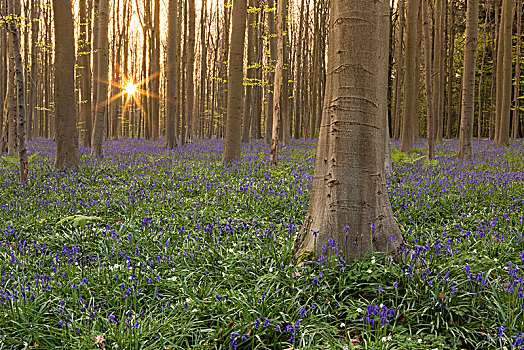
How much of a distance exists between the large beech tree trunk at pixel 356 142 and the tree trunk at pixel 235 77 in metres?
8.20

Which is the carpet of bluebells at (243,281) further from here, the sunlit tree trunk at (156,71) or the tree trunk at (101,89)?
the sunlit tree trunk at (156,71)

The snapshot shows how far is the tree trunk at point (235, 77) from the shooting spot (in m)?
11.7

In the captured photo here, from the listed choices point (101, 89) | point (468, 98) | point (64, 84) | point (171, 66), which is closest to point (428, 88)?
point (468, 98)

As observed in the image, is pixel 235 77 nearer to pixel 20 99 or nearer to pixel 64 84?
pixel 64 84

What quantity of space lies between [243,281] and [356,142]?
190cm

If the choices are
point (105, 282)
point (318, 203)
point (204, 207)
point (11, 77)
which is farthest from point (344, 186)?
point (11, 77)

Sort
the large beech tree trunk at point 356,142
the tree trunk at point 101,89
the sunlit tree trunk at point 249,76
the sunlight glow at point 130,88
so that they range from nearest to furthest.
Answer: the large beech tree trunk at point 356,142
the tree trunk at point 101,89
the sunlit tree trunk at point 249,76
the sunlight glow at point 130,88

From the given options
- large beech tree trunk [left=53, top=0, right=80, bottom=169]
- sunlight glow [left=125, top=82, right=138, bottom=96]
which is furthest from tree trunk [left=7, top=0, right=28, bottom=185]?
sunlight glow [left=125, top=82, right=138, bottom=96]

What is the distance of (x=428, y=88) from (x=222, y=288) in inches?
471

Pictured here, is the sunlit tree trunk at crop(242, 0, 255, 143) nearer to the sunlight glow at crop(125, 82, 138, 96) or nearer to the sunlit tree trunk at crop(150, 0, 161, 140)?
the sunlit tree trunk at crop(150, 0, 161, 140)

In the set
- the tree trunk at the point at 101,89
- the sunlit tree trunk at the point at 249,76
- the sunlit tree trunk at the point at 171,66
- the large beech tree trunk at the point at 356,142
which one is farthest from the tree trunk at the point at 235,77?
the large beech tree trunk at the point at 356,142

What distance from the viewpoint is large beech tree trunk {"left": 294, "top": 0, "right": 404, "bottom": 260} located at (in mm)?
3725

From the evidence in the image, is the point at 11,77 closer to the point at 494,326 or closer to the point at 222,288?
the point at 222,288

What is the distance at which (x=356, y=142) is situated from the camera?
3742mm
